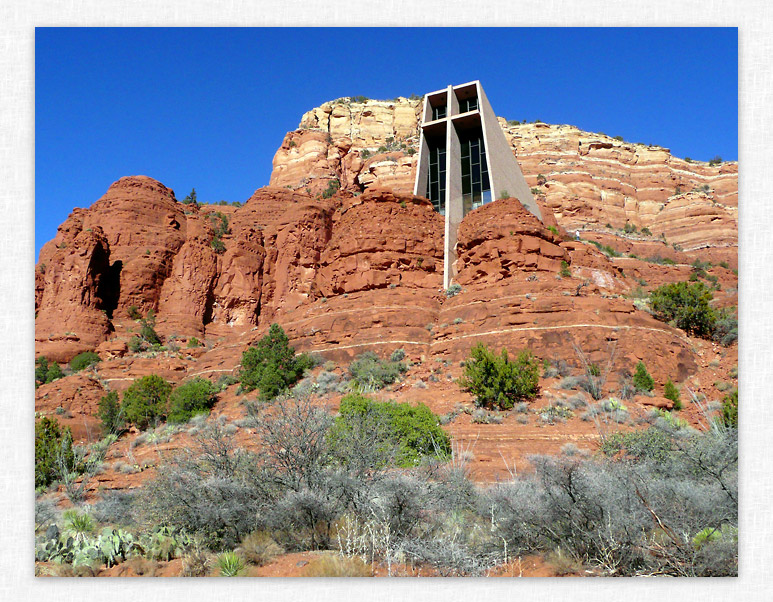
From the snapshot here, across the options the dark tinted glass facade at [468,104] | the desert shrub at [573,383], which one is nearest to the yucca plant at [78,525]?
the desert shrub at [573,383]

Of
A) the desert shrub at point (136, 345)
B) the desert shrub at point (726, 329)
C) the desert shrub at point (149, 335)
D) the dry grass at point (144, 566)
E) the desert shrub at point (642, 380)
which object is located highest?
the desert shrub at point (726, 329)

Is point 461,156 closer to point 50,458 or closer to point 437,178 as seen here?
point 437,178

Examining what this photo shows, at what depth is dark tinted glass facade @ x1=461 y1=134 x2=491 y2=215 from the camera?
33344 mm

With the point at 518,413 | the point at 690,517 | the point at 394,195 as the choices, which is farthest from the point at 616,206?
the point at 690,517

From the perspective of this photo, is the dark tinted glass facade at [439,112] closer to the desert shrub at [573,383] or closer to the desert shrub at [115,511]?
the desert shrub at [573,383]

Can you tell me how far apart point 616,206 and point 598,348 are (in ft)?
129

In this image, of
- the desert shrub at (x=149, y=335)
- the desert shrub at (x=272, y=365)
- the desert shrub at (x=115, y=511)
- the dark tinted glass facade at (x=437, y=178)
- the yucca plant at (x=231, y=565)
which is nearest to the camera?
the yucca plant at (x=231, y=565)

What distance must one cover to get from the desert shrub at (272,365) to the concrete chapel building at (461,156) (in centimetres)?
1207

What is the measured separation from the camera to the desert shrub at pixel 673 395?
58.7ft

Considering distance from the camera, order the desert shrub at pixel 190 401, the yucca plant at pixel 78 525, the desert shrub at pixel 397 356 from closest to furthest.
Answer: the yucca plant at pixel 78 525 < the desert shrub at pixel 397 356 < the desert shrub at pixel 190 401

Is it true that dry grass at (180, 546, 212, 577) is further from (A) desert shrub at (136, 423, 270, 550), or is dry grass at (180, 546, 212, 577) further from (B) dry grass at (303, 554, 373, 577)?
(B) dry grass at (303, 554, 373, 577)

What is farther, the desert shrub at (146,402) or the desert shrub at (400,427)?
the desert shrub at (146,402)

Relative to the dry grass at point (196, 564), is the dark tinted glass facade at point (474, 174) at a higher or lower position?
higher

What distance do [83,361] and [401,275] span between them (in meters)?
18.7
